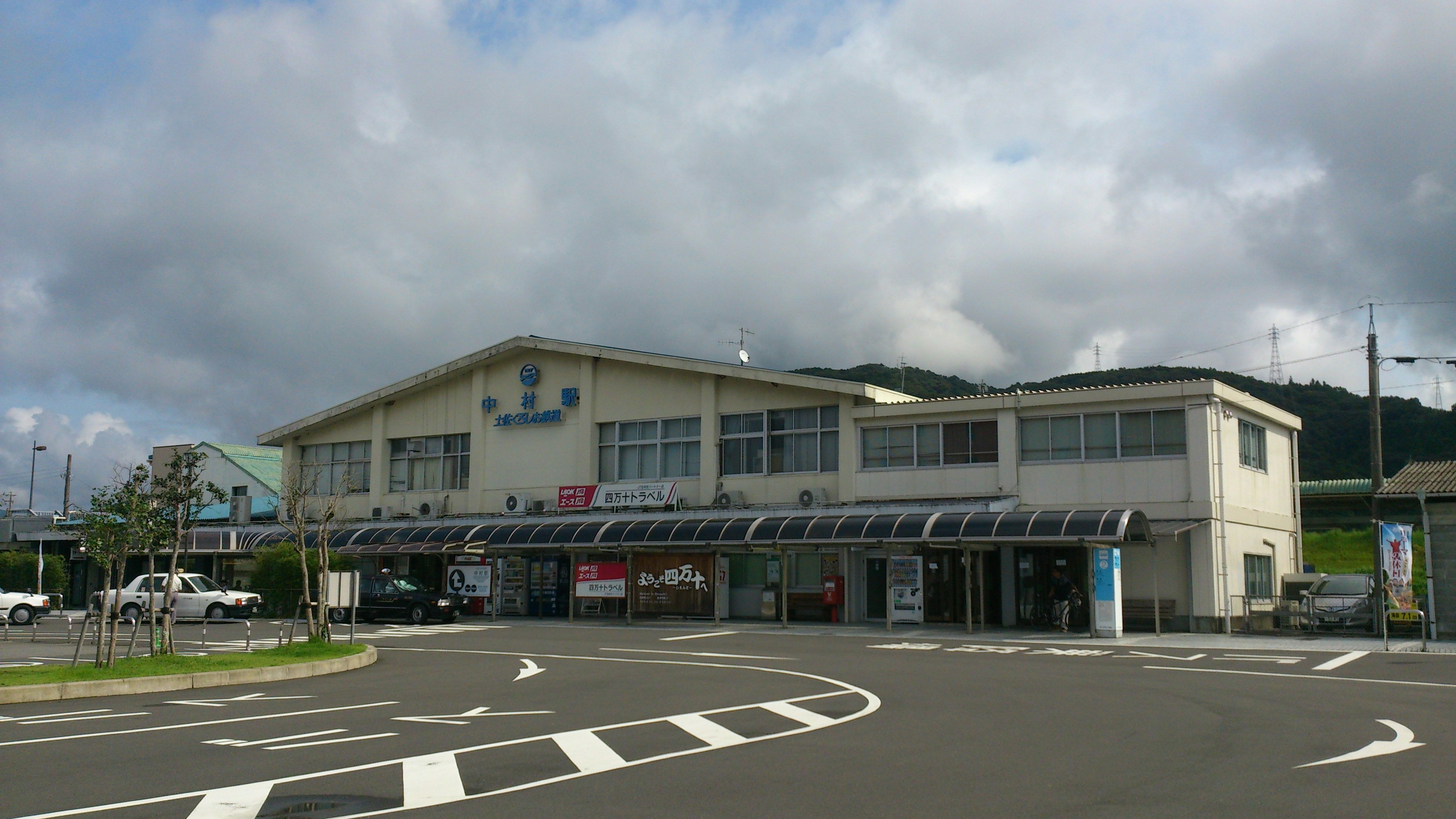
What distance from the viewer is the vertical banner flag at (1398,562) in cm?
2989

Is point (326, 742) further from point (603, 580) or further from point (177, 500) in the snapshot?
point (603, 580)

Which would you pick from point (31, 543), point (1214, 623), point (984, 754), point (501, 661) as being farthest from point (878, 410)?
point (31, 543)

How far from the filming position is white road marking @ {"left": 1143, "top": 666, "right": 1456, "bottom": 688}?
17.1 metres

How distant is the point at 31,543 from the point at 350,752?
56635mm

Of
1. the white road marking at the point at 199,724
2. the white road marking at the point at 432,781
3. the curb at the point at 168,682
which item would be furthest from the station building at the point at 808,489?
the white road marking at the point at 432,781

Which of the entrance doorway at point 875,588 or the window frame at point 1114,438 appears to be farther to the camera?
the entrance doorway at point 875,588

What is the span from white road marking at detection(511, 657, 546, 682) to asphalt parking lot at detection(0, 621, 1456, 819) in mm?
266

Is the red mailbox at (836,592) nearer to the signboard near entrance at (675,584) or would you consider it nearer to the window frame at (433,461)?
the signboard near entrance at (675,584)

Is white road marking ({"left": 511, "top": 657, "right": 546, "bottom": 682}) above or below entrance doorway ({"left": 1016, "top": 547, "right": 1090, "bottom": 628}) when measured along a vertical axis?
below

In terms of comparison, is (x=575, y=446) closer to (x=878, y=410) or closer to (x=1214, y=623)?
(x=878, y=410)

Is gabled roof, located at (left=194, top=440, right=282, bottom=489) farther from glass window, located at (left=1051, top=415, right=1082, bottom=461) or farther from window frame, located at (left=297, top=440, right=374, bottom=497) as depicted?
glass window, located at (left=1051, top=415, right=1082, bottom=461)

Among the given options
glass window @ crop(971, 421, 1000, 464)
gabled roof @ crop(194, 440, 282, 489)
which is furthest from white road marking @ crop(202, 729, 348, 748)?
gabled roof @ crop(194, 440, 282, 489)

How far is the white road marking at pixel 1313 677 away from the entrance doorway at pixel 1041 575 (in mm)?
12317

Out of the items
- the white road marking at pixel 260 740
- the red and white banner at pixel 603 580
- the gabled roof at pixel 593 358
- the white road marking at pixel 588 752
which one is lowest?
the white road marking at pixel 260 740
